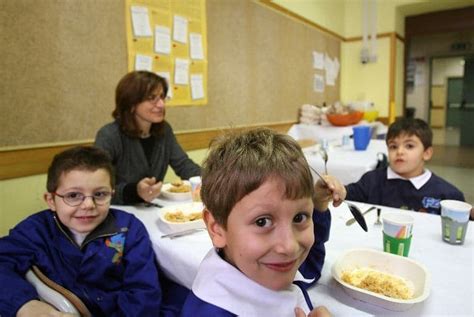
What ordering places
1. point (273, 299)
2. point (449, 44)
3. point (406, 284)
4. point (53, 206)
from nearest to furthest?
1. point (273, 299)
2. point (406, 284)
3. point (53, 206)
4. point (449, 44)

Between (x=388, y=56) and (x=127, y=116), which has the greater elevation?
(x=388, y=56)

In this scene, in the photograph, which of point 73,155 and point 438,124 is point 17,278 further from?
point 438,124

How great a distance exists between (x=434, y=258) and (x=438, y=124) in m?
7.43

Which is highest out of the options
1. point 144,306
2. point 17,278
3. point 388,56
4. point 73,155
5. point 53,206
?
point 388,56

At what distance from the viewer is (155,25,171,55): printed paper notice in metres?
2.29

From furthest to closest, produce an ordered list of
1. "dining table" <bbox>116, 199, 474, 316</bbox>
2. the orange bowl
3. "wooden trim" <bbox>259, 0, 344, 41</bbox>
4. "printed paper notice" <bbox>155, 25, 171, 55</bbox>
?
the orange bowl, "wooden trim" <bbox>259, 0, 344, 41</bbox>, "printed paper notice" <bbox>155, 25, 171, 55</bbox>, "dining table" <bbox>116, 199, 474, 316</bbox>

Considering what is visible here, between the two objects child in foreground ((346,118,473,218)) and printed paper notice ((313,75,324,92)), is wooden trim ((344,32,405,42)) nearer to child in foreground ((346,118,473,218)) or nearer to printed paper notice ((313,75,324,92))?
printed paper notice ((313,75,324,92))

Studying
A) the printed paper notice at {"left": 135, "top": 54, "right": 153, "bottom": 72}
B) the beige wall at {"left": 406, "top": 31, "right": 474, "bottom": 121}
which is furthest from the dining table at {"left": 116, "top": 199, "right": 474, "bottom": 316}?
the beige wall at {"left": 406, "top": 31, "right": 474, "bottom": 121}

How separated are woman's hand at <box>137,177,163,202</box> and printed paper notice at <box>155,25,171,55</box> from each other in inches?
48.8

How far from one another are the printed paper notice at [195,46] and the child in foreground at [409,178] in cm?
157

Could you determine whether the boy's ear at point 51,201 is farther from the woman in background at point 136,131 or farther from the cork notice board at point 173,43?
the cork notice board at point 173,43

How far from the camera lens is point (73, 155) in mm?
1165

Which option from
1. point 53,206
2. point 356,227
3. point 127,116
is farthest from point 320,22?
point 53,206

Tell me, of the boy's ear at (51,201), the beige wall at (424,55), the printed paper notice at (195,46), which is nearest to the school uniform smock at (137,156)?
the boy's ear at (51,201)
